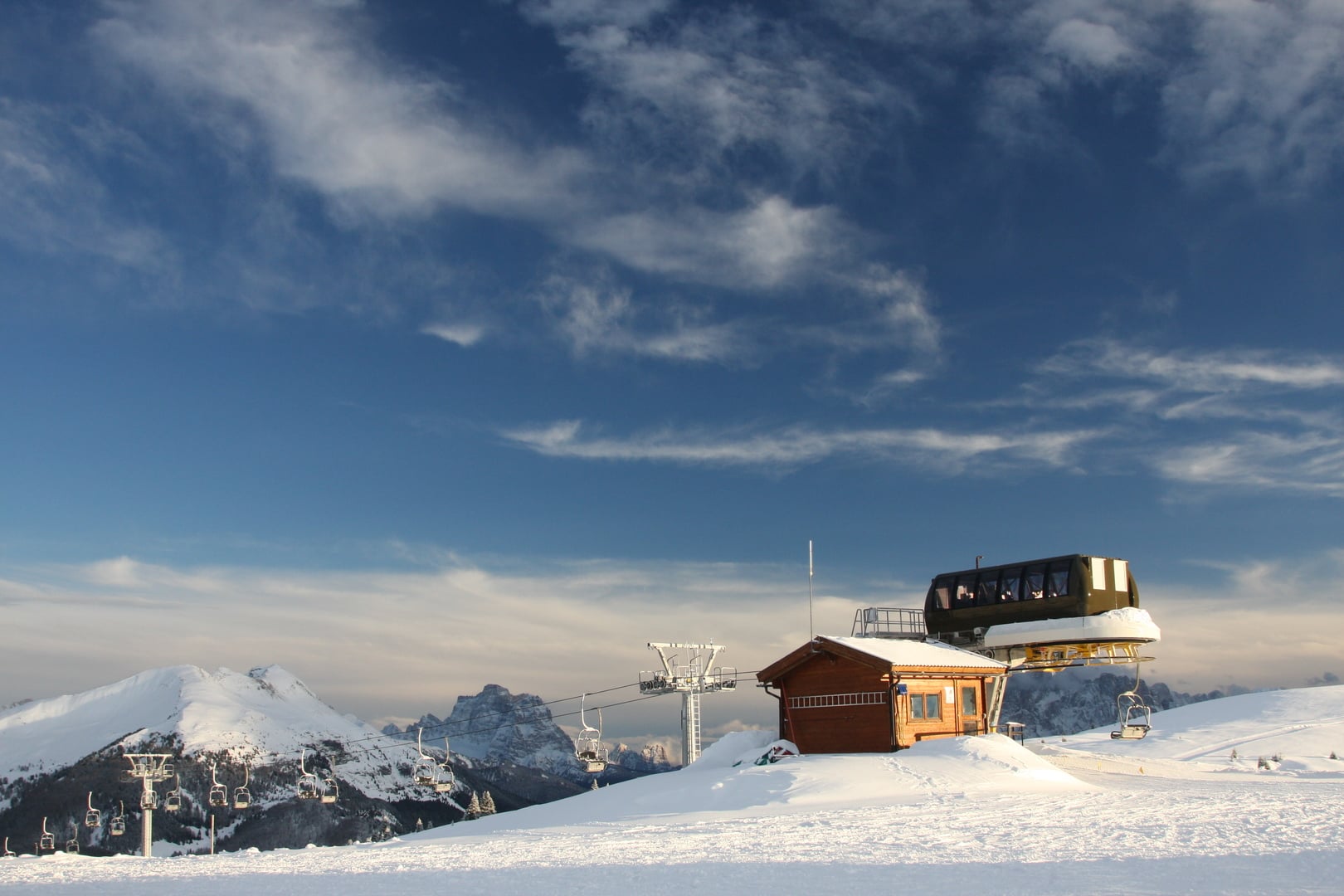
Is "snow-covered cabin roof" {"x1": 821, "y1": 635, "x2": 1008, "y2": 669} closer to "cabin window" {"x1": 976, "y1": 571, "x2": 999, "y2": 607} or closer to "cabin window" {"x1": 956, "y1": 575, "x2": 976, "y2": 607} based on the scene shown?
"cabin window" {"x1": 976, "y1": 571, "x2": 999, "y2": 607}

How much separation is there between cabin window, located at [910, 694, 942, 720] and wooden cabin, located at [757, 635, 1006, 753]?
4 centimetres

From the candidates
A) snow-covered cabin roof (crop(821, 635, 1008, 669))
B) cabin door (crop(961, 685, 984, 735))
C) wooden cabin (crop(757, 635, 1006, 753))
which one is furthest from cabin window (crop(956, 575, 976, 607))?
cabin door (crop(961, 685, 984, 735))

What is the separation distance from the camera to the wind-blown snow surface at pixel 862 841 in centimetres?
1619

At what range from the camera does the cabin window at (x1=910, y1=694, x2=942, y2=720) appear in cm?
4259

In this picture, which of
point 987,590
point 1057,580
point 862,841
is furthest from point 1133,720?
point 862,841

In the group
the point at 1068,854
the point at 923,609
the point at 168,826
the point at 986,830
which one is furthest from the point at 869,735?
the point at 168,826

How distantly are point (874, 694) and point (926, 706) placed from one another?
2.80m

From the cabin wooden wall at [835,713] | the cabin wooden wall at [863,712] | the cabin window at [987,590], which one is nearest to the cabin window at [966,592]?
the cabin window at [987,590]

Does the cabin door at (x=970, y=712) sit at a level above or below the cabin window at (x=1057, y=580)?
below

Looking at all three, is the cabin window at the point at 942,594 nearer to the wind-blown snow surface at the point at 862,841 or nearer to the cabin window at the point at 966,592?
the cabin window at the point at 966,592

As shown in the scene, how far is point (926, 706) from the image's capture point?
142 feet

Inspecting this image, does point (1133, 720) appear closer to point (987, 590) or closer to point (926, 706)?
point (987, 590)

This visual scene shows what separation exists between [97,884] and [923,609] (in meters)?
45.7

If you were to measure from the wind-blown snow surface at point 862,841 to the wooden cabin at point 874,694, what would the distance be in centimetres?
297
